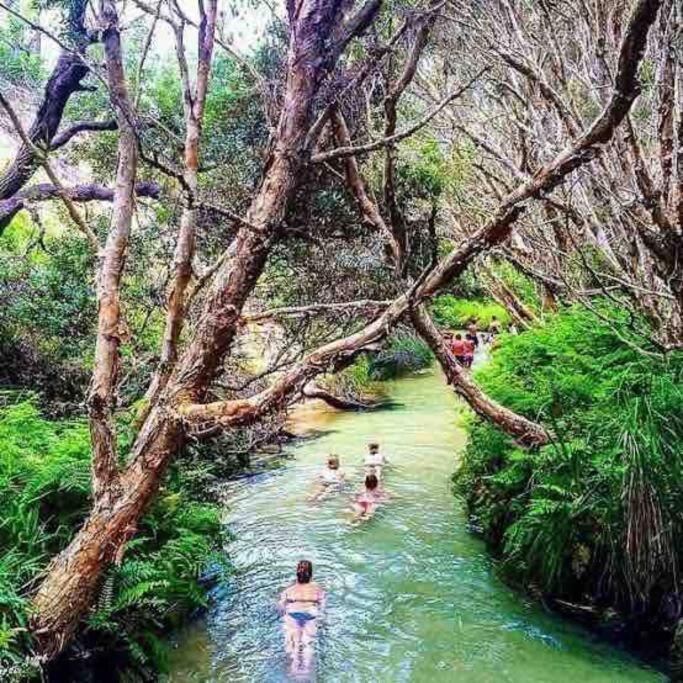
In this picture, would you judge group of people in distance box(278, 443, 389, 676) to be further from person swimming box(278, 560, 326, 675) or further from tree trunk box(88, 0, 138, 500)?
tree trunk box(88, 0, 138, 500)

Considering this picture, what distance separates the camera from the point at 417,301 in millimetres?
4680

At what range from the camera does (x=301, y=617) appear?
6137 mm

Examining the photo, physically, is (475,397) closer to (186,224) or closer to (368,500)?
(186,224)

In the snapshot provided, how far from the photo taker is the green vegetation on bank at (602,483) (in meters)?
5.20

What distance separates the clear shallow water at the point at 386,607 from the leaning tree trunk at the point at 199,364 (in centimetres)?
163

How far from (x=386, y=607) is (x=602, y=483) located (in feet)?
8.10

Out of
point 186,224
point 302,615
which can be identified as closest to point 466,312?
point 302,615

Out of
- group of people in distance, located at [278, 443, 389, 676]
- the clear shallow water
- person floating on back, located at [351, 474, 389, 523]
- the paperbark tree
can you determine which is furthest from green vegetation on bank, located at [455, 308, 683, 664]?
person floating on back, located at [351, 474, 389, 523]

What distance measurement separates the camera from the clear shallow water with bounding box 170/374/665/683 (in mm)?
5492

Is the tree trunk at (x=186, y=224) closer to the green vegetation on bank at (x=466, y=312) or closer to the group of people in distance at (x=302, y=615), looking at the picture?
the group of people in distance at (x=302, y=615)

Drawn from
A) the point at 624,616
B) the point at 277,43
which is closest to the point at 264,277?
the point at 277,43

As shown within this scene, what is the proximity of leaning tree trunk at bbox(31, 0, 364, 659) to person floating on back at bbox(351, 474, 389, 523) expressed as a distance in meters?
5.29

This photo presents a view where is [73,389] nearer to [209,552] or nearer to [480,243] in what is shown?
[209,552]

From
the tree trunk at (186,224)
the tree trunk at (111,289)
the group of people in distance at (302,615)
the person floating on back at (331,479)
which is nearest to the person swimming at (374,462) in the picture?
the person floating on back at (331,479)
